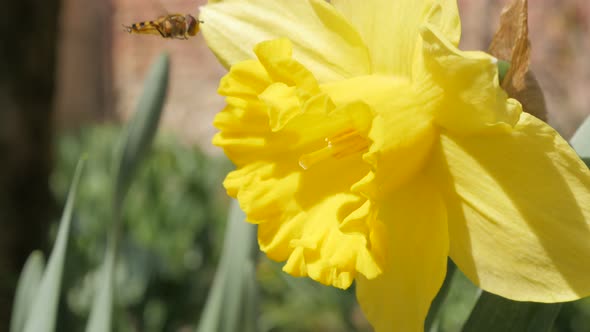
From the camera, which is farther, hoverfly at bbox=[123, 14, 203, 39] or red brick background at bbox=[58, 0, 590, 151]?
red brick background at bbox=[58, 0, 590, 151]

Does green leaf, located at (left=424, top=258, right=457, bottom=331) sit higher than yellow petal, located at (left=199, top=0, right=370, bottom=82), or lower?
lower

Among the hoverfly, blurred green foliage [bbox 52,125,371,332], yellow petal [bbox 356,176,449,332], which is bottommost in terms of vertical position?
blurred green foliage [bbox 52,125,371,332]

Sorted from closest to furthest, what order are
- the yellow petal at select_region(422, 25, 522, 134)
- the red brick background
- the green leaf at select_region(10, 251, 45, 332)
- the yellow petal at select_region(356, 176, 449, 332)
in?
the yellow petal at select_region(422, 25, 522, 134) < the yellow petal at select_region(356, 176, 449, 332) < the green leaf at select_region(10, 251, 45, 332) < the red brick background

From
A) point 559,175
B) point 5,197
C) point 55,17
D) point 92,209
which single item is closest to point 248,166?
point 559,175

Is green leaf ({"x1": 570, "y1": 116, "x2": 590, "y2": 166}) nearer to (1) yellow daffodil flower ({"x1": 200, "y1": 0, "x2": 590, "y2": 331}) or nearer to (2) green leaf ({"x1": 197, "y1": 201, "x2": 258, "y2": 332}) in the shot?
(1) yellow daffodil flower ({"x1": 200, "y1": 0, "x2": 590, "y2": 331})

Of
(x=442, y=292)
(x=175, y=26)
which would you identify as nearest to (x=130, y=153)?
(x=175, y=26)

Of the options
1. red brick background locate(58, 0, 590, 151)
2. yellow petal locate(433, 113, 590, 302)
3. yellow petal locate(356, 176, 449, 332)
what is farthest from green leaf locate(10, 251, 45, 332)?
red brick background locate(58, 0, 590, 151)
